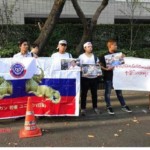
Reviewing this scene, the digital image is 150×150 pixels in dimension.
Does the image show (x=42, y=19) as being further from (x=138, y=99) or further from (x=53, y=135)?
(x=53, y=135)

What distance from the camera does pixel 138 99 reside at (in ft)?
31.1

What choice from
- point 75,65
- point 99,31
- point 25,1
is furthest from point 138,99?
point 25,1

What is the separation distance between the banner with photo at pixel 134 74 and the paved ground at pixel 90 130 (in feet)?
2.00

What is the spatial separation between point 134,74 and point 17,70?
2774 millimetres

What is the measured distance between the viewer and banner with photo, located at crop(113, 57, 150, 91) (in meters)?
8.18

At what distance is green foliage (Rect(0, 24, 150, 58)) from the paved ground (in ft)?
13.4

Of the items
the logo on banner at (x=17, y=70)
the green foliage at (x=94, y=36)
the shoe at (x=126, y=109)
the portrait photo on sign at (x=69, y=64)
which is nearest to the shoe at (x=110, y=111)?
the shoe at (x=126, y=109)

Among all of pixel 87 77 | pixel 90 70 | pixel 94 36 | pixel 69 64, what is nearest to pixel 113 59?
pixel 90 70

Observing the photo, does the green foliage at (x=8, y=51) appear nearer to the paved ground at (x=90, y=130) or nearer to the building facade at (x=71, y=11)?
the paved ground at (x=90, y=130)

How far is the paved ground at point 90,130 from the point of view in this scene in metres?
6.10

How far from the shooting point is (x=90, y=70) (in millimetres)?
7684

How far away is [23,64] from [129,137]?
2583 mm

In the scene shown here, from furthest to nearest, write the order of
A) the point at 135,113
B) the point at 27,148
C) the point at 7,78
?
1. the point at 135,113
2. the point at 7,78
3. the point at 27,148

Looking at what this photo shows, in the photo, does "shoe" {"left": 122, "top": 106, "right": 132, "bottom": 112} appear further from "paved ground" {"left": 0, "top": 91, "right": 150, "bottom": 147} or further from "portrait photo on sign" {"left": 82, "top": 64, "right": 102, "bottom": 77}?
"portrait photo on sign" {"left": 82, "top": 64, "right": 102, "bottom": 77}
